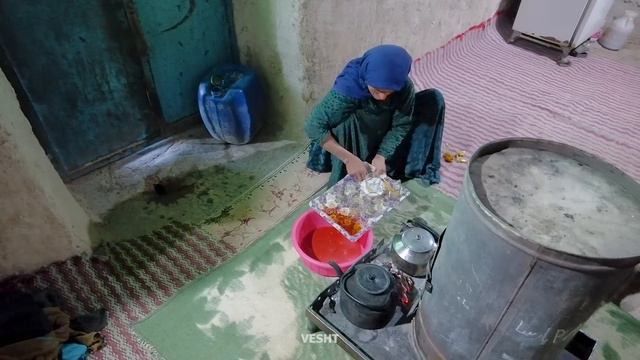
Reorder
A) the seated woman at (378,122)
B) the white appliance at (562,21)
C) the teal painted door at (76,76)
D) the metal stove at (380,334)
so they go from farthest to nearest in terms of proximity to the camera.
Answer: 1. the white appliance at (562,21)
2. the teal painted door at (76,76)
3. the seated woman at (378,122)
4. the metal stove at (380,334)

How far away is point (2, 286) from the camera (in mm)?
1753

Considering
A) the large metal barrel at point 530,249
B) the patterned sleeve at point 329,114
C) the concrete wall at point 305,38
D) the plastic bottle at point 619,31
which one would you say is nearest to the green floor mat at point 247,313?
the patterned sleeve at point 329,114

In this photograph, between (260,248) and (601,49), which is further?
(601,49)

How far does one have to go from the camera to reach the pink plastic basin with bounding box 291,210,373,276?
177 centimetres

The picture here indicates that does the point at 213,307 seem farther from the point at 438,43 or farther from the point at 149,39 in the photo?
the point at 438,43

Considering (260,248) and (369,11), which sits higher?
(369,11)

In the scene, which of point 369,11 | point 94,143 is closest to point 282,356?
point 94,143

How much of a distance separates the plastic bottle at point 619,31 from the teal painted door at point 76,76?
4622 mm

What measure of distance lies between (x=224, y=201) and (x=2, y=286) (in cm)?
110

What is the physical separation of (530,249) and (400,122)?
4.20 ft

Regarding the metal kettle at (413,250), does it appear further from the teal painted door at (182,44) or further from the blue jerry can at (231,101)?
the teal painted door at (182,44)

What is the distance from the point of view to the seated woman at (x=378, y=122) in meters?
1.74

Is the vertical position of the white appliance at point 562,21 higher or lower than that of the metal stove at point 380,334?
higher

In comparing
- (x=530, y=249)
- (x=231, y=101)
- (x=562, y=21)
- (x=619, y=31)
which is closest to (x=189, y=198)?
(x=231, y=101)
